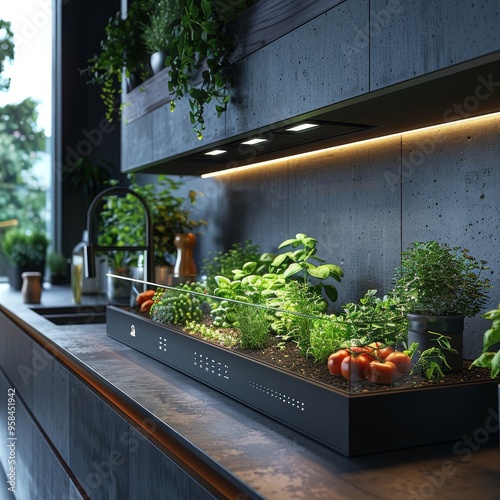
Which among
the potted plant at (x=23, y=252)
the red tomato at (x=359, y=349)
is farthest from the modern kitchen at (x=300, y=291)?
the potted plant at (x=23, y=252)

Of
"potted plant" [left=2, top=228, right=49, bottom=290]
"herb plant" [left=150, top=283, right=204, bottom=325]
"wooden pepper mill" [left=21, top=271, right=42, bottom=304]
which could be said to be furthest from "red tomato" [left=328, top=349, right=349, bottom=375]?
"potted plant" [left=2, top=228, right=49, bottom=290]

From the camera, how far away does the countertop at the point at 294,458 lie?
2.88 feet

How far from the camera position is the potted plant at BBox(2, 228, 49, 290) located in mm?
4004

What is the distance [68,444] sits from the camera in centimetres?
180

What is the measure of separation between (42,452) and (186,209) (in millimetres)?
1411

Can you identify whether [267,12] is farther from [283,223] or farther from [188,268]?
[188,268]

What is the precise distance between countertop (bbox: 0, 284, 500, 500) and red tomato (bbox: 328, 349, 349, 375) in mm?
119

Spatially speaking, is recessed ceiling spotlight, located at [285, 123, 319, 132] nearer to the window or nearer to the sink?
the sink

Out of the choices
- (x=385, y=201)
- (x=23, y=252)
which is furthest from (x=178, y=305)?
(x=23, y=252)

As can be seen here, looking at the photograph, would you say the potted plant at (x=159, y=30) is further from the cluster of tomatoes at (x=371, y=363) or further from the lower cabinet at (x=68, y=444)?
the cluster of tomatoes at (x=371, y=363)

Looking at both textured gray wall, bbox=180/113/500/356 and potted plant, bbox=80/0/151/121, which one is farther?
potted plant, bbox=80/0/151/121

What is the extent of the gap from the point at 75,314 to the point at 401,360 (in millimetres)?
2148

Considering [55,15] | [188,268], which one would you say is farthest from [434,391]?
[55,15]

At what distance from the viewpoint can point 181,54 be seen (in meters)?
1.74
